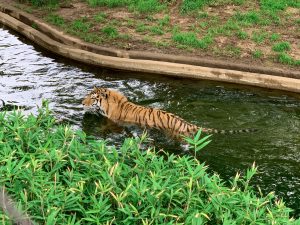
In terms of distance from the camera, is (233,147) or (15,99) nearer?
(233,147)

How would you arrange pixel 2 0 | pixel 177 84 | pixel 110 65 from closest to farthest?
pixel 177 84 < pixel 110 65 < pixel 2 0

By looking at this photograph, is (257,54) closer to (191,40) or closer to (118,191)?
(191,40)

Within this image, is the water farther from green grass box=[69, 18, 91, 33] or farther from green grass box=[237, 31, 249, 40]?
green grass box=[237, 31, 249, 40]

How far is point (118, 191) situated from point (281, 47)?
22.4ft

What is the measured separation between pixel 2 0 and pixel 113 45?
464cm

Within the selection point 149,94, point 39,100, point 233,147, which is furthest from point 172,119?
point 39,100

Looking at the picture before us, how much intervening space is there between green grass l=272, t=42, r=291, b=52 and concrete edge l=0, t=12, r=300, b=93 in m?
1.07

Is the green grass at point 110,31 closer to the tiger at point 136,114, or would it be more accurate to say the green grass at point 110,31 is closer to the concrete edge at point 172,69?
the concrete edge at point 172,69

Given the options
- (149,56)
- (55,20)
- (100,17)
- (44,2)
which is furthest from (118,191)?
(44,2)

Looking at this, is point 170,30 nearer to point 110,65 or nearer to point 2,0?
point 110,65

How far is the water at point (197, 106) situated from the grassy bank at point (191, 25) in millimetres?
992

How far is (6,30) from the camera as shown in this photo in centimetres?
1209

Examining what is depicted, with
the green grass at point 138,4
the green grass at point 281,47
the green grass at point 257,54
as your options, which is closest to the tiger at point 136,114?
the green grass at point 257,54

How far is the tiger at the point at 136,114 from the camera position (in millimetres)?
7020
